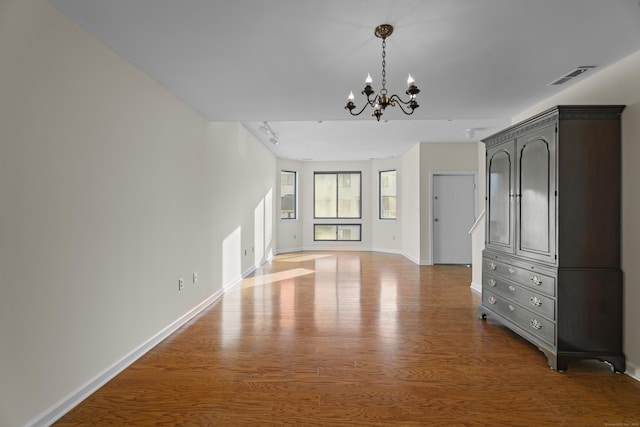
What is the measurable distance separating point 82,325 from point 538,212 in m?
3.47

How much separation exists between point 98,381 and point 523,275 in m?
3.43

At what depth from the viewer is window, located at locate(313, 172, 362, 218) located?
9578mm

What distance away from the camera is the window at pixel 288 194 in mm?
9156

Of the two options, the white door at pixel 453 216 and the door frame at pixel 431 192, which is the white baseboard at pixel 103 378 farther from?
the white door at pixel 453 216

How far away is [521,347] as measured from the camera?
2.90 meters

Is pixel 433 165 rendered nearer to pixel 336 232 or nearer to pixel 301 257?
pixel 336 232

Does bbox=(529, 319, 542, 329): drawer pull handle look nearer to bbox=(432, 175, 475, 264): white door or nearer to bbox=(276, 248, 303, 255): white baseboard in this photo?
bbox=(432, 175, 475, 264): white door

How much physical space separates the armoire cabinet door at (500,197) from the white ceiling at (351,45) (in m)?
0.60

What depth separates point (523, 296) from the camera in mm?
2877

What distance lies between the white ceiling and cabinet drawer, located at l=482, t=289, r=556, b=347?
2037mm

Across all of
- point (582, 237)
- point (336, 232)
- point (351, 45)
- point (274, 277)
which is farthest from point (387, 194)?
point (351, 45)

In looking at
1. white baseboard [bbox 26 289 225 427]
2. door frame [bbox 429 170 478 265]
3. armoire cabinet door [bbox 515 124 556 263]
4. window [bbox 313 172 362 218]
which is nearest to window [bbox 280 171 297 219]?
window [bbox 313 172 362 218]

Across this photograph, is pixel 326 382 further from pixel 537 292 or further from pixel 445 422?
pixel 537 292

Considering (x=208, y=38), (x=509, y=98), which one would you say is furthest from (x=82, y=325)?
(x=509, y=98)
